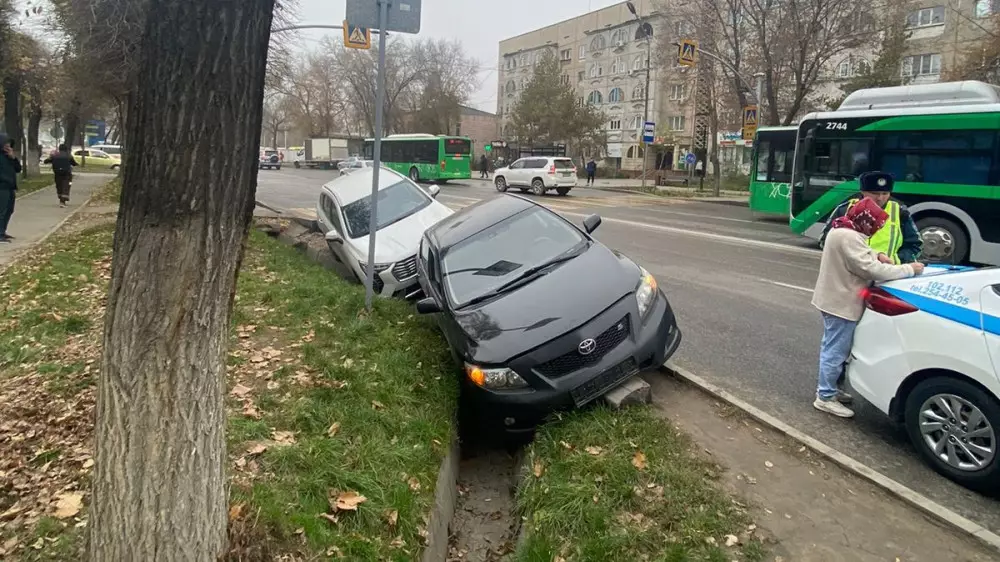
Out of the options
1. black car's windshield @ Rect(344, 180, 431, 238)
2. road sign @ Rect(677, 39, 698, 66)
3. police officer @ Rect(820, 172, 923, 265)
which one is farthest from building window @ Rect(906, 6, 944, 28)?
police officer @ Rect(820, 172, 923, 265)

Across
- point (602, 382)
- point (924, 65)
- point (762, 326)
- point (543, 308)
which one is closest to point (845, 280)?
point (602, 382)

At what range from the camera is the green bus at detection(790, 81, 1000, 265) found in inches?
450

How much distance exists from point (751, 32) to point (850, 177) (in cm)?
1696

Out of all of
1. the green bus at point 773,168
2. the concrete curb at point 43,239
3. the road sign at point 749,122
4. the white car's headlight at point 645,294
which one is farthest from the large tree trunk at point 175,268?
the road sign at point 749,122

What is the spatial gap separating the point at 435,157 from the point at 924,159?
1095 inches

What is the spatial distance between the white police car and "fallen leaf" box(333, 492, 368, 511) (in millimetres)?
3362

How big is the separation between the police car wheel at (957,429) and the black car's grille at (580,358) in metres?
1.88

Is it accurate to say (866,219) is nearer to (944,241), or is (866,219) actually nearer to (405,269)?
(405,269)

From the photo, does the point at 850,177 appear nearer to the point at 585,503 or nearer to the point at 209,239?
the point at 585,503

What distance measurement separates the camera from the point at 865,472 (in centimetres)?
383

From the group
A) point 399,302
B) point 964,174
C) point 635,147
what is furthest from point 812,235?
point 635,147

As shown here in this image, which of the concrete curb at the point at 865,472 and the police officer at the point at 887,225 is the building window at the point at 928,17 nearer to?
the police officer at the point at 887,225

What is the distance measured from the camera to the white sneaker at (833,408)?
4793 mm

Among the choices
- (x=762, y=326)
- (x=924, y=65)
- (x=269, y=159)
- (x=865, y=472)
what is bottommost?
(x=865, y=472)
